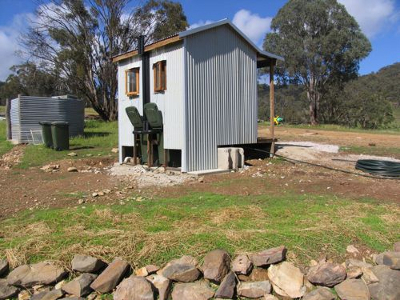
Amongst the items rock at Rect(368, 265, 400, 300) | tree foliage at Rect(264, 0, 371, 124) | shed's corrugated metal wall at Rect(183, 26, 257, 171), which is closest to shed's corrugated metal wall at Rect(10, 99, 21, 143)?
shed's corrugated metal wall at Rect(183, 26, 257, 171)

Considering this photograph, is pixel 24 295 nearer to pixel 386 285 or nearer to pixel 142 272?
pixel 142 272

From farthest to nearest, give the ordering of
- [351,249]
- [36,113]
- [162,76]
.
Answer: [36,113] < [162,76] < [351,249]

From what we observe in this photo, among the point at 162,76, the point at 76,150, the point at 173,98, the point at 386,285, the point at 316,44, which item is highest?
the point at 316,44

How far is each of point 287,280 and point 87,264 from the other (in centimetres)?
205

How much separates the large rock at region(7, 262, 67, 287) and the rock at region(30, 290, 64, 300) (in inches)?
5.3

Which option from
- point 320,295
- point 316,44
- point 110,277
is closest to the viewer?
point 320,295

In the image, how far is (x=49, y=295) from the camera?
372 cm

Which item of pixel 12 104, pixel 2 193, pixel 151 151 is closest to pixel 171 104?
pixel 151 151

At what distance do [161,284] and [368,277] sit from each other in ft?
6.88

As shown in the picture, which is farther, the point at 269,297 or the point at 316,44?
the point at 316,44

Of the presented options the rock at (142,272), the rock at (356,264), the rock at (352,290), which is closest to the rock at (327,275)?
the rock at (352,290)

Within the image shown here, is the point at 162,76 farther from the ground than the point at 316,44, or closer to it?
closer to it

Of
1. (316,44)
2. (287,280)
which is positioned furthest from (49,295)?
(316,44)

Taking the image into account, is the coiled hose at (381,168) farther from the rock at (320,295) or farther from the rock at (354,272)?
the rock at (320,295)
